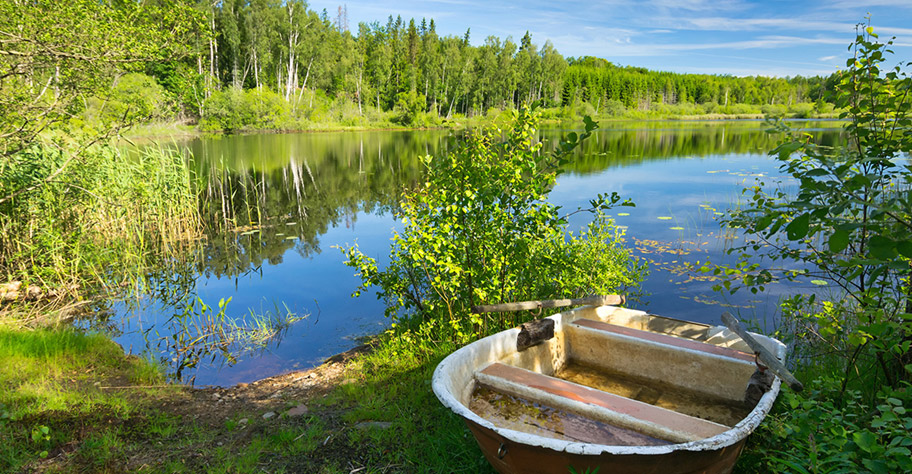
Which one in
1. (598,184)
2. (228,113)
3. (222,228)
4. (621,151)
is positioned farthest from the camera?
(228,113)

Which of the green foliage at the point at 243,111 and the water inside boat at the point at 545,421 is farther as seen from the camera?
the green foliage at the point at 243,111

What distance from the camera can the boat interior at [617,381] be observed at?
9.23 feet

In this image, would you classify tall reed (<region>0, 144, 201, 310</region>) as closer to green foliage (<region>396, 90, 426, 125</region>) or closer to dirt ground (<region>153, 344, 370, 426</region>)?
dirt ground (<region>153, 344, 370, 426</region>)

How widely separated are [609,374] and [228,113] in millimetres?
41883

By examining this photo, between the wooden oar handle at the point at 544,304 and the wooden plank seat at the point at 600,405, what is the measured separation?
0.67 m

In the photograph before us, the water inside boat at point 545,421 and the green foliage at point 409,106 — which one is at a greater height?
the green foliage at point 409,106

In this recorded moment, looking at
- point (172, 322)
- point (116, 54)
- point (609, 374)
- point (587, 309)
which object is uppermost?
point (116, 54)

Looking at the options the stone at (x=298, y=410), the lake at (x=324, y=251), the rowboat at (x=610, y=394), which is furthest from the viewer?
the lake at (x=324, y=251)

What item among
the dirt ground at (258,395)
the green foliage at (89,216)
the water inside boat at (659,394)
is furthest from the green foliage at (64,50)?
the water inside boat at (659,394)

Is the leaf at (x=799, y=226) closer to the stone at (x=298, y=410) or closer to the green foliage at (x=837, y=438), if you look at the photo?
the green foliage at (x=837, y=438)

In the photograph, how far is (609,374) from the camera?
407 centimetres

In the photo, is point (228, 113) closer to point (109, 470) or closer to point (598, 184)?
point (598, 184)

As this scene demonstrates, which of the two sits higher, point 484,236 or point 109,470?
point 484,236

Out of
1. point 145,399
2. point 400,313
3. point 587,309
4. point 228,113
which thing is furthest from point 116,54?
point 228,113
